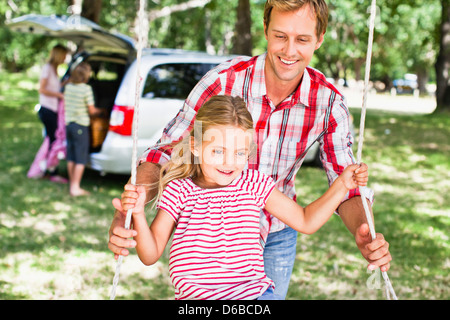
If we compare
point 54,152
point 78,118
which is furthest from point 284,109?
point 54,152

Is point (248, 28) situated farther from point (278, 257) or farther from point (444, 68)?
point (278, 257)

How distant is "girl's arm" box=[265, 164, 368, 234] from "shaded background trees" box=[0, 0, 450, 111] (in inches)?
404

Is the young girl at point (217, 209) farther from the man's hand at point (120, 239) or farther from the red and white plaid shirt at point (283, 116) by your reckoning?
the red and white plaid shirt at point (283, 116)

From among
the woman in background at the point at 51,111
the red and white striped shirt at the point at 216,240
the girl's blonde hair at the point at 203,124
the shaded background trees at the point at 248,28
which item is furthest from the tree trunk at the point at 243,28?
the red and white striped shirt at the point at 216,240

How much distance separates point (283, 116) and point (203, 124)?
0.54m

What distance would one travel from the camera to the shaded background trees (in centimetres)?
1655

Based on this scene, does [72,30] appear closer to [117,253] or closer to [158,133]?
[158,133]

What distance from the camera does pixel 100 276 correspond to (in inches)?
176

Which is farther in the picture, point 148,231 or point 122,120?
point 122,120

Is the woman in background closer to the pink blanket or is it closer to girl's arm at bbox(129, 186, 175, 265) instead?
the pink blanket

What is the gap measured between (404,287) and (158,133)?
3.45 m

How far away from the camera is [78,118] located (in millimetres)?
6688

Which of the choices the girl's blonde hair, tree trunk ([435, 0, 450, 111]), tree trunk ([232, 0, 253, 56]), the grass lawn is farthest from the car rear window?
tree trunk ([435, 0, 450, 111])
